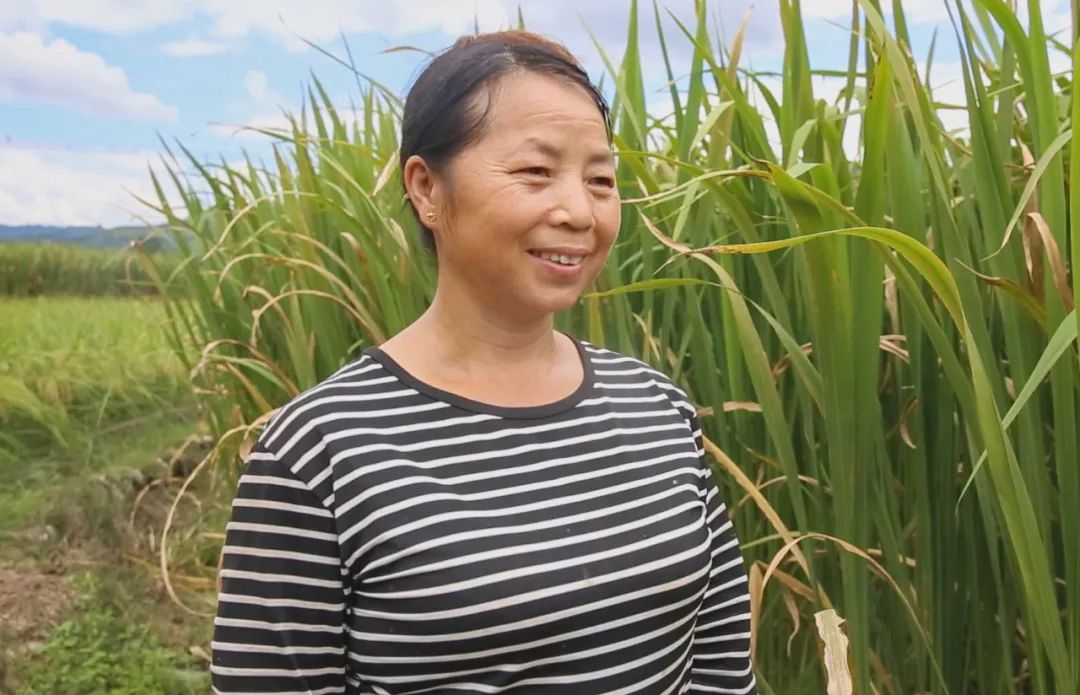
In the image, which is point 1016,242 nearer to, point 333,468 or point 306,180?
point 333,468

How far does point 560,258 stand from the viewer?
1.93 ft

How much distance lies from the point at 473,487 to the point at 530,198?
18cm

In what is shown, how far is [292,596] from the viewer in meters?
0.58

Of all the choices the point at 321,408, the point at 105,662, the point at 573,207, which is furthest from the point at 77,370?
the point at 573,207

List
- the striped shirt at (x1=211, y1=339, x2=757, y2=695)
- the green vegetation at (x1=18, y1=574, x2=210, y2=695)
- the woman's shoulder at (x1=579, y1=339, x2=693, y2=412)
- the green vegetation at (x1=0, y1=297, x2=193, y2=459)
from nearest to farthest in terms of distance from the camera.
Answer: the striped shirt at (x1=211, y1=339, x2=757, y2=695) → the woman's shoulder at (x1=579, y1=339, x2=693, y2=412) → the green vegetation at (x1=18, y1=574, x2=210, y2=695) → the green vegetation at (x1=0, y1=297, x2=193, y2=459)

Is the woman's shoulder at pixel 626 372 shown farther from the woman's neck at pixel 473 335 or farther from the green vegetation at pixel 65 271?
the green vegetation at pixel 65 271

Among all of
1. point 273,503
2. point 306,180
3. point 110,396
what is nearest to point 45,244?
point 110,396

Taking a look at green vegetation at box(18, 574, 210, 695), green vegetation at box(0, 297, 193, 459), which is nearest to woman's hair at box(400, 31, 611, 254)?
green vegetation at box(18, 574, 210, 695)

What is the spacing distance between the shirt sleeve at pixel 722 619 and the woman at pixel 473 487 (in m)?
0.09

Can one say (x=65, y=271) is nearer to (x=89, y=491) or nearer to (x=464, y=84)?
(x=89, y=491)

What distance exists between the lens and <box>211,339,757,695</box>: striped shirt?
1.87ft

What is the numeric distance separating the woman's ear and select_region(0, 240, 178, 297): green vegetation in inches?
62.4

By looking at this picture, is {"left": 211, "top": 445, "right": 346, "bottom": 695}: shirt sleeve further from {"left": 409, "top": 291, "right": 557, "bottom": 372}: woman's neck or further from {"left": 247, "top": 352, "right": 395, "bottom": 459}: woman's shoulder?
{"left": 409, "top": 291, "right": 557, "bottom": 372}: woman's neck

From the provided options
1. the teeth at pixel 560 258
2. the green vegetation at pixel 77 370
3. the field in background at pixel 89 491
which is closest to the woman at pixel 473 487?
the teeth at pixel 560 258
